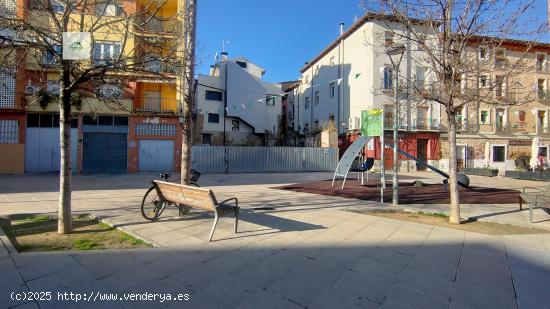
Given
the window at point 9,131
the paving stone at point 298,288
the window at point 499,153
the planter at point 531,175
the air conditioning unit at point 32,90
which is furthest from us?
the window at point 499,153

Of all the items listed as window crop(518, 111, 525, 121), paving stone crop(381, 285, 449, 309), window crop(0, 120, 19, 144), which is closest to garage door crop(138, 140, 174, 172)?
window crop(0, 120, 19, 144)

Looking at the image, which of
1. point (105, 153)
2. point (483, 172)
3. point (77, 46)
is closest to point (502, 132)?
point (483, 172)

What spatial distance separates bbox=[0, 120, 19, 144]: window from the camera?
20797 millimetres

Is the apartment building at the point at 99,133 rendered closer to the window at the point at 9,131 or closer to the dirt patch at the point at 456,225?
the window at the point at 9,131

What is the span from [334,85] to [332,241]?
30.8 meters

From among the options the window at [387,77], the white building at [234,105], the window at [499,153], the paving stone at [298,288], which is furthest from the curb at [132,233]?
the window at [499,153]

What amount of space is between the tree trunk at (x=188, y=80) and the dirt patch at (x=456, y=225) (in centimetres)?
408

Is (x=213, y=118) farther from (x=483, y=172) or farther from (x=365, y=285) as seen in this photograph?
(x=365, y=285)

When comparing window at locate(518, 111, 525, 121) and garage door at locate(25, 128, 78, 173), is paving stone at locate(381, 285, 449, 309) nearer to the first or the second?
garage door at locate(25, 128, 78, 173)

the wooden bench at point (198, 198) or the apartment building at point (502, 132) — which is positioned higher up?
the apartment building at point (502, 132)

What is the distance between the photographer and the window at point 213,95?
37.1m

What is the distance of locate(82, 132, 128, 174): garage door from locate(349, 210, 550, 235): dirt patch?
64.9 feet

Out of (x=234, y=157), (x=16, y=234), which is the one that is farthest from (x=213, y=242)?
(x=234, y=157)

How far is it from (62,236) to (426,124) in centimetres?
3013
